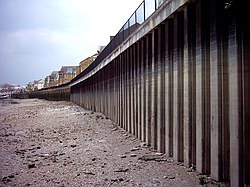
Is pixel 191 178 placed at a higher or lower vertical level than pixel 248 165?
lower

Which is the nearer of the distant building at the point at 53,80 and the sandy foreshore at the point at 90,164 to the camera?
the sandy foreshore at the point at 90,164

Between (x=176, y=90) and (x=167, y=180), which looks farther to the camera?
(x=176, y=90)

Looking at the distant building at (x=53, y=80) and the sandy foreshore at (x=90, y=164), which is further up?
the distant building at (x=53, y=80)

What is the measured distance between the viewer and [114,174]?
7.66 metres

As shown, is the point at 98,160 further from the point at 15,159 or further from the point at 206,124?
the point at 206,124

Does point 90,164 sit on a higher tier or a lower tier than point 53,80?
lower

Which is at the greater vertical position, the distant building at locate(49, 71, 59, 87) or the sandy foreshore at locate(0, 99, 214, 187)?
the distant building at locate(49, 71, 59, 87)

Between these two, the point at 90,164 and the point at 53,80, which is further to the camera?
the point at 53,80

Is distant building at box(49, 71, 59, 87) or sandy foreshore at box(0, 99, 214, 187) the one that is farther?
distant building at box(49, 71, 59, 87)

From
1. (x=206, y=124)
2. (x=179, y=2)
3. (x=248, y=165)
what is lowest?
(x=248, y=165)

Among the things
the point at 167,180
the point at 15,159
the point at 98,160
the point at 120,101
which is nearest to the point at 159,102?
the point at 98,160

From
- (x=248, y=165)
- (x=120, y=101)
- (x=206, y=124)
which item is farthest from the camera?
(x=120, y=101)

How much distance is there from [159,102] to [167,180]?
312 centimetres

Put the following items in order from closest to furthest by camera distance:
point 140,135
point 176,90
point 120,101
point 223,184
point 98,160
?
point 223,184 → point 176,90 → point 98,160 → point 140,135 → point 120,101
